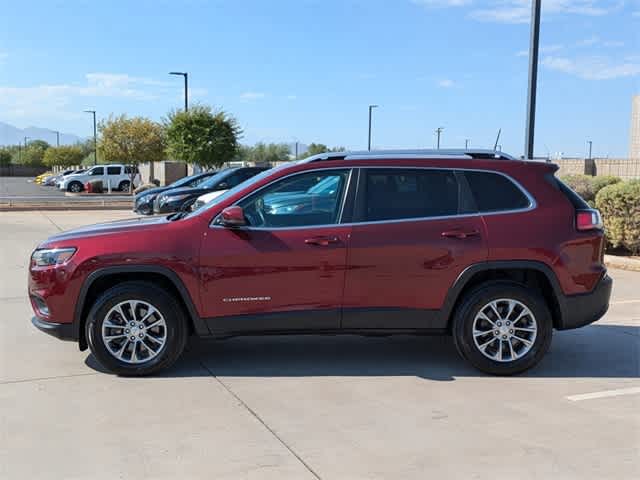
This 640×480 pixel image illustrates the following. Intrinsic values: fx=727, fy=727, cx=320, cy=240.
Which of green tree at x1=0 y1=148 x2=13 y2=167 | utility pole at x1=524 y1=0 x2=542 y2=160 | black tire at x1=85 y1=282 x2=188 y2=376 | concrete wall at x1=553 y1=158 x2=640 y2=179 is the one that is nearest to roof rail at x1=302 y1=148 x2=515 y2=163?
black tire at x1=85 y1=282 x2=188 y2=376

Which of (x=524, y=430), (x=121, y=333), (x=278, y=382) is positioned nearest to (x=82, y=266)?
(x=121, y=333)

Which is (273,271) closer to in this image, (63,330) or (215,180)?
(63,330)

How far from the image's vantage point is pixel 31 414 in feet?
16.6

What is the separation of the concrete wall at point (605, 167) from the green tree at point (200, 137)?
21111 mm

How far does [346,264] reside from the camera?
19.2ft

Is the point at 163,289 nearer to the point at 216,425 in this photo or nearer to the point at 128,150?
the point at 216,425

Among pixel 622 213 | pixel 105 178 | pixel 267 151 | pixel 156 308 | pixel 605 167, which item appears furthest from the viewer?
pixel 267 151

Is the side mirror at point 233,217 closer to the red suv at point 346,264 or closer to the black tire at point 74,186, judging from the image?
the red suv at point 346,264

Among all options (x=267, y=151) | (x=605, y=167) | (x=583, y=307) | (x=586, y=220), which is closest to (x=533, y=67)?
(x=605, y=167)

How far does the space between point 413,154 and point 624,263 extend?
281 inches

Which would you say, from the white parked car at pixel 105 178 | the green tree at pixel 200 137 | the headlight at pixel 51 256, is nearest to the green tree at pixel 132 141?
the white parked car at pixel 105 178

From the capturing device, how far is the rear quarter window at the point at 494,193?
606cm

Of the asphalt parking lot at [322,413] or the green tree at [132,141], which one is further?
the green tree at [132,141]

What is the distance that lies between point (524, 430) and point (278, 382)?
1944mm
